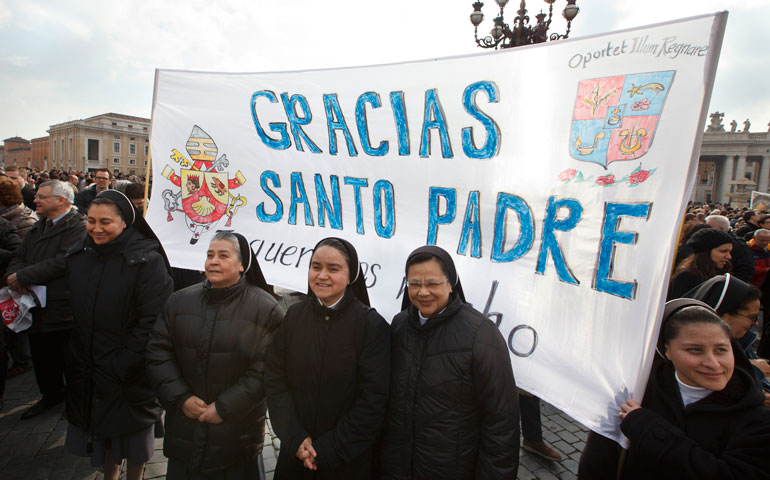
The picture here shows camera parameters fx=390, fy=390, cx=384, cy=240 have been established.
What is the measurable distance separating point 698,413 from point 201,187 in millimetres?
3849

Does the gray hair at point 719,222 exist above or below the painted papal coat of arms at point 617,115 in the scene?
below

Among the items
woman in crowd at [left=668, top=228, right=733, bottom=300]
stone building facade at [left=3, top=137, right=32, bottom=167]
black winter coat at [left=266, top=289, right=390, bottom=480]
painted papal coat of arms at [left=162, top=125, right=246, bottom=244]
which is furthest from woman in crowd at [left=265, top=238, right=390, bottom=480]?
stone building facade at [left=3, top=137, right=32, bottom=167]

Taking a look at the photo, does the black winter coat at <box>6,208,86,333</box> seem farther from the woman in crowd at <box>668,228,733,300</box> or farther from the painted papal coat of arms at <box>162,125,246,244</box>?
the woman in crowd at <box>668,228,733,300</box>

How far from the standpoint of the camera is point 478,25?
32.1ft

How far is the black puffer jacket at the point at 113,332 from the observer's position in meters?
2.67

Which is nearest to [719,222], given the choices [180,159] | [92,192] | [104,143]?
[180,159]

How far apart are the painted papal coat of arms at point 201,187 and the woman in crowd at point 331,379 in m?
1.68

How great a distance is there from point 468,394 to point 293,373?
0.99 metres

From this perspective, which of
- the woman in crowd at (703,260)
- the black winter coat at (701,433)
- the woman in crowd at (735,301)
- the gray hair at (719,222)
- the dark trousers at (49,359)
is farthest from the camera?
the gray hair at (719,222)

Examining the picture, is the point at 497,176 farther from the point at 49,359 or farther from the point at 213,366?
the point at 49,359

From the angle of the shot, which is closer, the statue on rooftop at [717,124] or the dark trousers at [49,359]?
the dark trousers at [49,359]

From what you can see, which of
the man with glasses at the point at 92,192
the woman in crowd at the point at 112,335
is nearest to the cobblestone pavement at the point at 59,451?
the woman in crowd at the point at 112,335

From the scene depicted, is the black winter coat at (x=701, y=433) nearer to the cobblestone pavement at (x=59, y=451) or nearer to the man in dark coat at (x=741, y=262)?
the cobblestone pavement at (x=59, y=451)

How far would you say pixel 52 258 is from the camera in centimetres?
357
